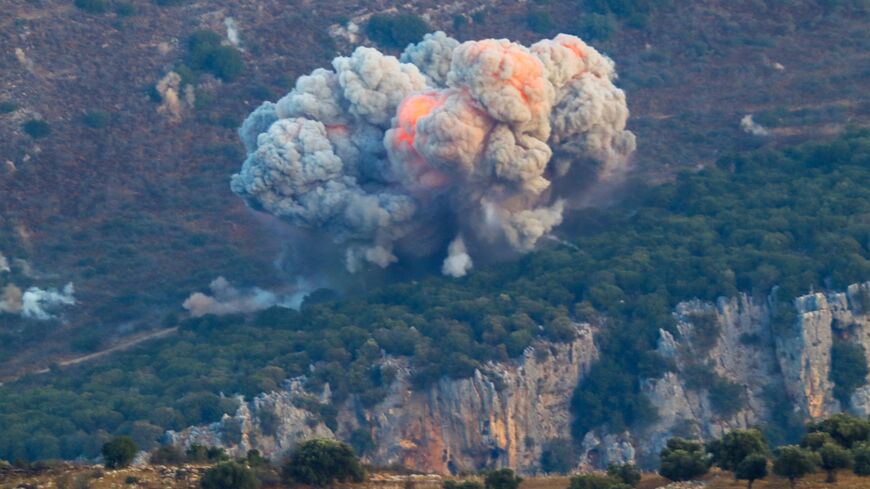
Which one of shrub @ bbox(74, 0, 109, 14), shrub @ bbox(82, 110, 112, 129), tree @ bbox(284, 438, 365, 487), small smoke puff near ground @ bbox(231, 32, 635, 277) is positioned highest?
shrub @ bbox(74, 0, 109, 14)

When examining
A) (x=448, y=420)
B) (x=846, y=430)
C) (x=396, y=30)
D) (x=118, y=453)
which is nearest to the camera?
(x=118, y=453)

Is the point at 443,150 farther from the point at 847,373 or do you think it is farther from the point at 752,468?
the point at 752,468

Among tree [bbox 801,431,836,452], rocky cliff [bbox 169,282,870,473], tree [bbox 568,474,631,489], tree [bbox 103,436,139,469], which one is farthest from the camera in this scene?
rocky cliff [bbox 169,282,870,473]

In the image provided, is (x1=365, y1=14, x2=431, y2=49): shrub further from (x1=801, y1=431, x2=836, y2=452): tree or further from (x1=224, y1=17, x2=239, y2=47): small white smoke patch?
(x1=801, y1=431, x2=836, y2=452): tree

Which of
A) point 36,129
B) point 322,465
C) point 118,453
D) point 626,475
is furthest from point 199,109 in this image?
point 626,475

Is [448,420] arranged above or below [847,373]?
below

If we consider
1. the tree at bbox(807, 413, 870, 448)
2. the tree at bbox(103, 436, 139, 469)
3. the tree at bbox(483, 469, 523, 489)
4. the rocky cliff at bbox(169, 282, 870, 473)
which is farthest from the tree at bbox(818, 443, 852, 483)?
the rocky cliff at bbox(169, 282, 870, 473)
